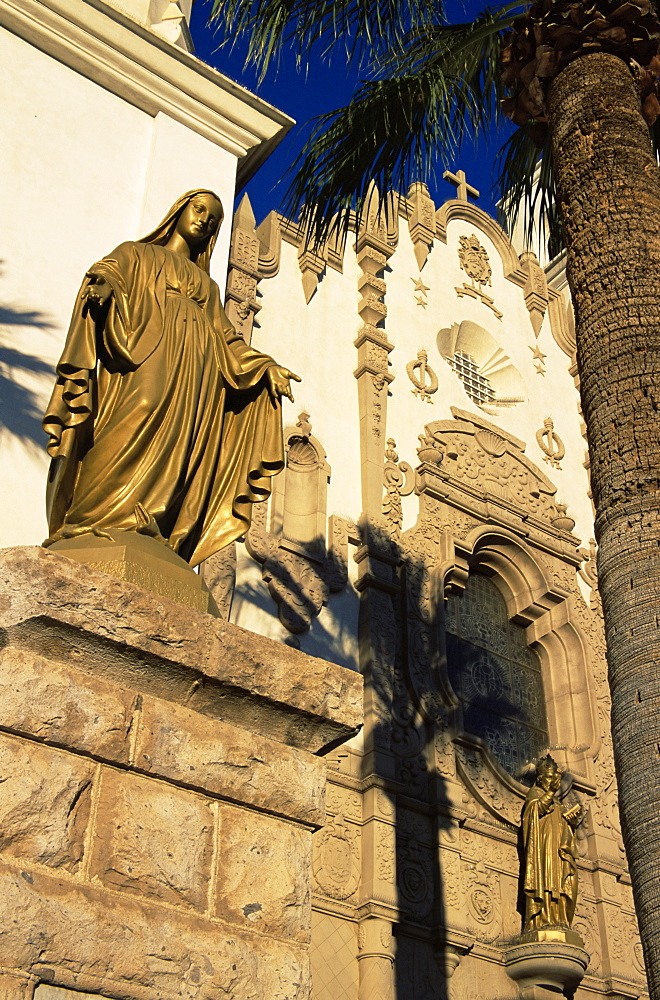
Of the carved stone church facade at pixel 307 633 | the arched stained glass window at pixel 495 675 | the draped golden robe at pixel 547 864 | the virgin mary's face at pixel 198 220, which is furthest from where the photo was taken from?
the arched stained glass window at pixel 495 675

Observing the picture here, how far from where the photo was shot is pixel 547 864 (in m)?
12.0

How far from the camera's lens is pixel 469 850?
1195cm

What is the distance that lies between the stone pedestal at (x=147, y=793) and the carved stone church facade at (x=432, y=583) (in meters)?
6.86

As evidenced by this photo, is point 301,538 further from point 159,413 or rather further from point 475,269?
point 159,413

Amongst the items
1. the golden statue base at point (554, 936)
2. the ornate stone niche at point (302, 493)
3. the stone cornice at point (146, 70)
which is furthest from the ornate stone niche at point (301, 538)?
the golden statue base at point (554, 936)

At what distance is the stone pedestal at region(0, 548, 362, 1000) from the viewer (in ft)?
10.8

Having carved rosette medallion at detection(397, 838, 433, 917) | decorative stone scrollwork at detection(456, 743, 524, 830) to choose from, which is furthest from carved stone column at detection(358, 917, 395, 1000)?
decorative stone scrollwork at detection(456, 743, 524, 830)

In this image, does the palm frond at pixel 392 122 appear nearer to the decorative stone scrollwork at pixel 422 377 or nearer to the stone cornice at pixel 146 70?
the stone cornice at pixel 146 70

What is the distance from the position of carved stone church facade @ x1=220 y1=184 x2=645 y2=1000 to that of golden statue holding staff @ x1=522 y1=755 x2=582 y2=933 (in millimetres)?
232

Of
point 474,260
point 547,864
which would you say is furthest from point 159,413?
point 474,260

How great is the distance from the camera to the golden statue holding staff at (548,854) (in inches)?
465

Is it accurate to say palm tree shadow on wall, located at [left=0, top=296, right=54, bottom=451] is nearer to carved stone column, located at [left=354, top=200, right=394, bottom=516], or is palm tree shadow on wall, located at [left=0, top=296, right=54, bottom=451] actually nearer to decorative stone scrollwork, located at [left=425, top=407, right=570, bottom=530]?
carved stone column, located at [left=354, top=200, right=394, bottom=516]

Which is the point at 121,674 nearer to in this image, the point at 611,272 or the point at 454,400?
the point at 611,272

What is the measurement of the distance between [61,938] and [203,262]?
3.35 m
